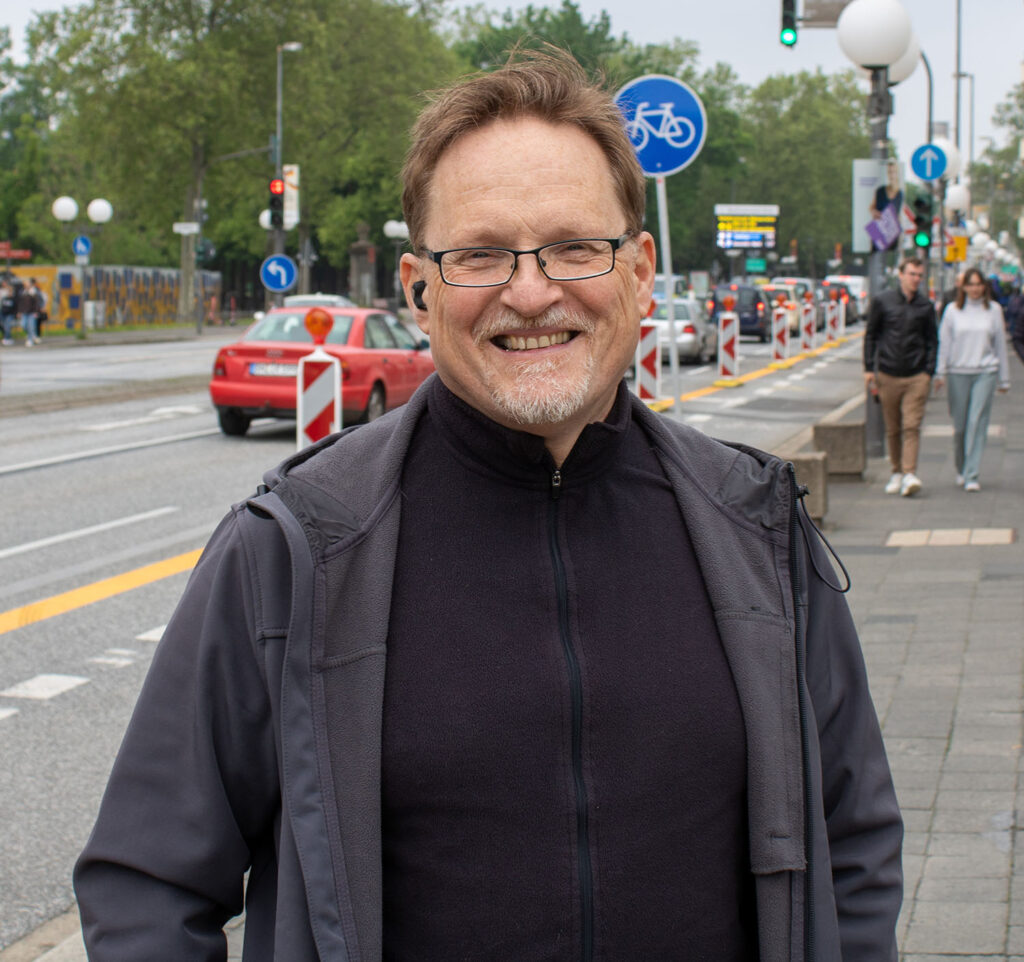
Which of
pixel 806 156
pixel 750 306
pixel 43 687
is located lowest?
pixel 43 687

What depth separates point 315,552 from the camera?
1.75 metres

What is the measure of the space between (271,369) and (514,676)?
14982mm

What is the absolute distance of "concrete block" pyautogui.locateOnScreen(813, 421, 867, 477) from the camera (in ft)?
43.2

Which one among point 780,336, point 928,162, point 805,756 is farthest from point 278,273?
point 805,756

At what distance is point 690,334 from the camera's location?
3228 cm

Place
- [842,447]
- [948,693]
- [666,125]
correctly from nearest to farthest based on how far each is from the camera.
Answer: [948,693] < [666,125] < [842,447]

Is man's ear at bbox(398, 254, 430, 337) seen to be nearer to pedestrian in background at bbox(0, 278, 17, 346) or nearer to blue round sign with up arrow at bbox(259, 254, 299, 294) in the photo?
blue round sign with up arrow at bbox(259, 254, 299, 294)

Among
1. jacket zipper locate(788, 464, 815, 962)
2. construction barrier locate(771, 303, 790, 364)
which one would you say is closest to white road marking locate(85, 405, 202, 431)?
jacket zipper locate(788, 464, 815, 962)

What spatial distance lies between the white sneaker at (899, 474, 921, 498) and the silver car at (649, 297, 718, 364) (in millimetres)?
18741

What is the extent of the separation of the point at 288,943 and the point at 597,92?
44.0 inches

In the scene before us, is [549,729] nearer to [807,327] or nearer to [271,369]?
[271,369]

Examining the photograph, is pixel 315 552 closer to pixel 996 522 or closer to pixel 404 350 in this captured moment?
pixel 996 522

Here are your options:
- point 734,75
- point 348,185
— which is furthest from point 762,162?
point 348,185

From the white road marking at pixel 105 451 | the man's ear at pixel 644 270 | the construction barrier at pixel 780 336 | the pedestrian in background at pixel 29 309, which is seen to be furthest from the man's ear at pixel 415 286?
the pedestrian in background at pixel 29 309
